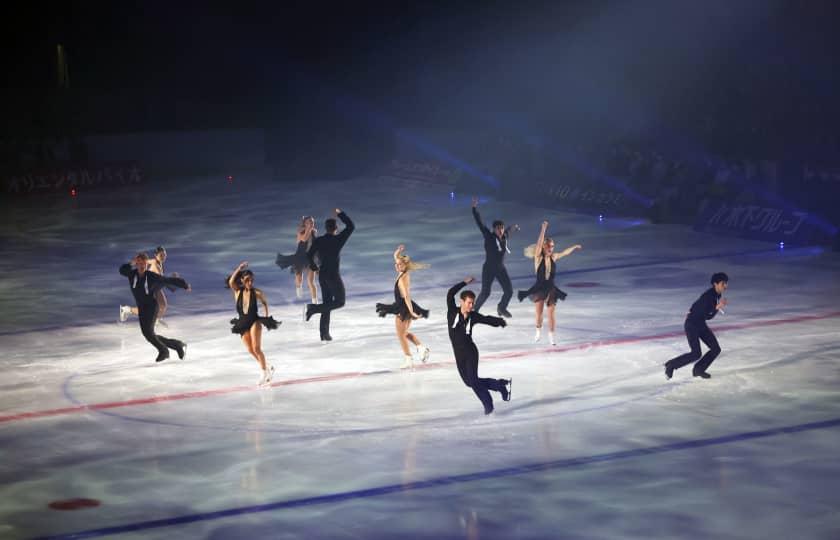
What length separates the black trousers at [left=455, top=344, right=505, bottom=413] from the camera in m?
15.1

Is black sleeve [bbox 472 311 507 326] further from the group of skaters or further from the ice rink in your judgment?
the ice rink

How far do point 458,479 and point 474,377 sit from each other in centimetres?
231

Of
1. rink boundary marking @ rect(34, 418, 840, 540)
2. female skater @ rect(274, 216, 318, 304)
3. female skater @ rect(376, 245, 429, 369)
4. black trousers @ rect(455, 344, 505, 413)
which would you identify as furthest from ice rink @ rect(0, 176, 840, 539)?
female skater @ rect(274, 216, 318, 304)

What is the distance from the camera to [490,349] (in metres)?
19.6

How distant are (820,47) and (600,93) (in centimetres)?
968

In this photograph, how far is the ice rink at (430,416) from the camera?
11930mm

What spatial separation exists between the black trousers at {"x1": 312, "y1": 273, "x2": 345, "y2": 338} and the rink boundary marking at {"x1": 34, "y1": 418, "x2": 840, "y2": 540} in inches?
298

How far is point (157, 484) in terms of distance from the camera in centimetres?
1307

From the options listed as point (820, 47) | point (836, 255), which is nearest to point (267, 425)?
point (836, 255)

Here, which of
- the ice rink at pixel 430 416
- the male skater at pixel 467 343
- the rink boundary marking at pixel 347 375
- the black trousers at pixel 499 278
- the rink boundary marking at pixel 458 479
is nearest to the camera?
the rink boundary marking at pixel 458 479

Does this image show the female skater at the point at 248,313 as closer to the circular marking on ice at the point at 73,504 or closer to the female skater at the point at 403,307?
the female skater at the point at 403,307

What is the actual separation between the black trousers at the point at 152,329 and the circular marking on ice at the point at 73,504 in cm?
648

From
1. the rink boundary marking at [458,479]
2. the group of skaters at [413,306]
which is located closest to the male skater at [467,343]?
the group of skaters at [413,306]

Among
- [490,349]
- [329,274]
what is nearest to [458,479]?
[490,349]
